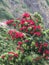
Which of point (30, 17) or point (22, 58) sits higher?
point (30, 17)

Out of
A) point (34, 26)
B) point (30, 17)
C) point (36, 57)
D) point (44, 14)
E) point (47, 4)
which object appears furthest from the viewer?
point (47, 4)

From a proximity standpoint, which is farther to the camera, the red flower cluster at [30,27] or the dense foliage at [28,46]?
the red flower cluster at [30,27]

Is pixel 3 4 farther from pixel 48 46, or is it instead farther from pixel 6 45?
pixel 48 46

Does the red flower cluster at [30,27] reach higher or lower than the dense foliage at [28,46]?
higher

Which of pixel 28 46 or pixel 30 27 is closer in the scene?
pixel 28 46

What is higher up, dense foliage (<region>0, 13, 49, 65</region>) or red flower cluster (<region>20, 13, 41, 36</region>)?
red flower cluster (<region>20, 13, 41, 36</region>)

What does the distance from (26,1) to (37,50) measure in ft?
70.9

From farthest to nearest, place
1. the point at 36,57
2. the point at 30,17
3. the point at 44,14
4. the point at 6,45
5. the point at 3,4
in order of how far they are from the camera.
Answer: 1. the point at 44,14
2. the point at 3,4
3. the point at 6,45
4. the point at 30,17
5. the point at 36,57

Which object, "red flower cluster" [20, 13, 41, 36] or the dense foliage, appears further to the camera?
"red flower cluster" [20, 13, 41, 36]

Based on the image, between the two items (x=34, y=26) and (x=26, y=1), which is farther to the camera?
(x=26, y=1)

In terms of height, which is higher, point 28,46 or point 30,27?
point 30,27

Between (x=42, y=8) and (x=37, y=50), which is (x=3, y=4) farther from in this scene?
(x=37, y=50)

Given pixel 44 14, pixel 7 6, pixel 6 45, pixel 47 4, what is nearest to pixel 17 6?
pixel 7 6

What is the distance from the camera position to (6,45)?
52.9 feet
